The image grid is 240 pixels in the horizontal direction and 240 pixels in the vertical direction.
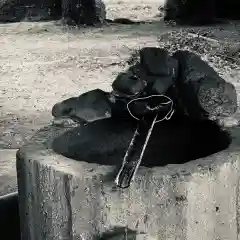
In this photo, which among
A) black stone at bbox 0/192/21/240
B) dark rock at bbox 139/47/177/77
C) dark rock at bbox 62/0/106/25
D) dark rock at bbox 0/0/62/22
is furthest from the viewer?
dark rock at bbox 0/0/62/22

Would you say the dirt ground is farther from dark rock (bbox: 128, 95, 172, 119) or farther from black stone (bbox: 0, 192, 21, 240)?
dark rock (bbox: 128, 95, 172, 119)

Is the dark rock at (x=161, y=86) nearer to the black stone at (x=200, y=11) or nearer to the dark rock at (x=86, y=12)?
the black stone at (x=200, y=11)

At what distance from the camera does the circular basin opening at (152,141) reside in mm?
2307

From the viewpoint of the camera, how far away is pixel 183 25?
9.88 m

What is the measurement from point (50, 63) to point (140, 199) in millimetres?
5774

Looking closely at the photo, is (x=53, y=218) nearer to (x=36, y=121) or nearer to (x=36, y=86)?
(x=36, y=121)

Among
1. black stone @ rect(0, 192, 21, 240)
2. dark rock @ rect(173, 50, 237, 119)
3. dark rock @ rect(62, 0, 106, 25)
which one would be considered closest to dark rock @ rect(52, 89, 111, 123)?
dark rock @ rect(173, 50, 237, 119)

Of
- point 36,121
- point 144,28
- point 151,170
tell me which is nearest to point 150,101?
point 151,170

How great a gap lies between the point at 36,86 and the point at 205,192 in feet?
15.5

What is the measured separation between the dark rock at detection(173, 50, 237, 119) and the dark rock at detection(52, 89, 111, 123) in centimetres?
25

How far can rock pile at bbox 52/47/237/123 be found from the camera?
228 centimetres

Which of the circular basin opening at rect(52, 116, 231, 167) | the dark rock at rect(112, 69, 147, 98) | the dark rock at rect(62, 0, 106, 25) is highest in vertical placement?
the dark rock at rect(112, 69, 147, 98)

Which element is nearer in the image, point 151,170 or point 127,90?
point 151,170

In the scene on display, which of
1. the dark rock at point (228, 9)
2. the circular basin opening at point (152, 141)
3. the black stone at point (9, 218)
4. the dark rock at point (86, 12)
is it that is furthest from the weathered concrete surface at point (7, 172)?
the dark rock at point (228, 9)
